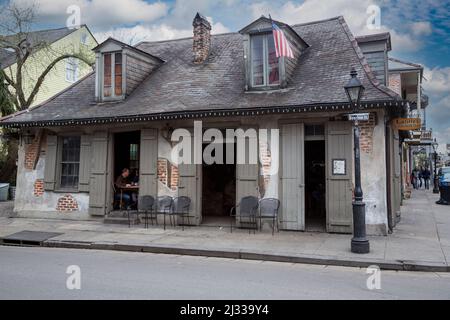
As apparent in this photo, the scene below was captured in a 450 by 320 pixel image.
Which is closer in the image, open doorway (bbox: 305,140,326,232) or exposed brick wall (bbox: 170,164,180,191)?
exposed brick wall (bbox: 170,164,180,191)

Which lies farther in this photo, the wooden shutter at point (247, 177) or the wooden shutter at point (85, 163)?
the wooden shutter at point (85, 163)

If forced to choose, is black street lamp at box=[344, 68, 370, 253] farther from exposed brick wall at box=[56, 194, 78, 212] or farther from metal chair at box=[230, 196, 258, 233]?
exposed brick wall at box=[56, 194, 78, 212]

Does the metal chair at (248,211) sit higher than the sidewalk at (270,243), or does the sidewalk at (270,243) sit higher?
the metal chair at (248,211)

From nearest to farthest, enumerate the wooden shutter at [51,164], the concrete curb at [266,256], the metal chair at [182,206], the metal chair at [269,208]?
the concrete curb at [266,256] → the metal chair at [269,208] → the metal chair at [182,206] → the wooden shutter at [51,164]

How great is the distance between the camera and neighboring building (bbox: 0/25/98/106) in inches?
1000

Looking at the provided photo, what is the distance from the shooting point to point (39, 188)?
538 inches

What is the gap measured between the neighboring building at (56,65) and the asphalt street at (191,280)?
1991 cm

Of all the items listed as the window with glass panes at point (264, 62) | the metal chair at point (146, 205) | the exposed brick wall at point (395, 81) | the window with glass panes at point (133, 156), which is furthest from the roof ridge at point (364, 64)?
the window with glass panes at point (133, 156)

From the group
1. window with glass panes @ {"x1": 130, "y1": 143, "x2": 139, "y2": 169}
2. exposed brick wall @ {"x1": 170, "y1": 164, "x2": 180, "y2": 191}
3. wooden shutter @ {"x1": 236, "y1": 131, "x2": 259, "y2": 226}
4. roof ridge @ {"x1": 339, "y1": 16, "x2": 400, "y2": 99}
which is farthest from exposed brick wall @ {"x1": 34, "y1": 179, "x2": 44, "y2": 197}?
roof ridge @ {"x1": 339, "y1": 16, "x2": 400, "y2": 99}

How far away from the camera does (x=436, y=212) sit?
14875mm

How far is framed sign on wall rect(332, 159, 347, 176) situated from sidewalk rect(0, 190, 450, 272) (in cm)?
159

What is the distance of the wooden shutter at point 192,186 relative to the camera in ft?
38.8

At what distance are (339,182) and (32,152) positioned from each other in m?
10.0

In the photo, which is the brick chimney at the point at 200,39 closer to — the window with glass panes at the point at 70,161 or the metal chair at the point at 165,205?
the window with glass panes at the point at 70,161
